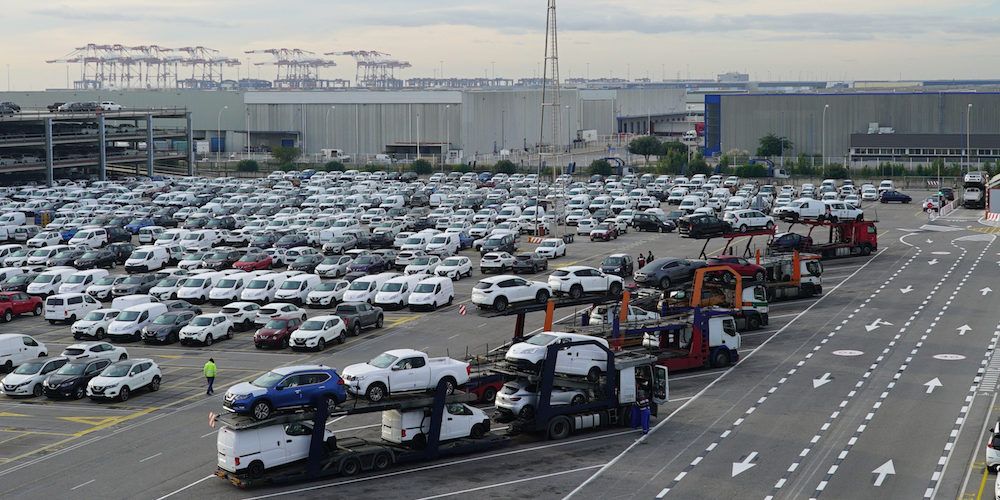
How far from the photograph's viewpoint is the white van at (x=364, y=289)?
5050cm

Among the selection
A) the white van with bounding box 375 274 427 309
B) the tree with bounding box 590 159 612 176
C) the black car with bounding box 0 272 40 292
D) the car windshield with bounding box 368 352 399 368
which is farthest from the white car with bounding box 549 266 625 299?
the tree with bounding box 590 159 612 176

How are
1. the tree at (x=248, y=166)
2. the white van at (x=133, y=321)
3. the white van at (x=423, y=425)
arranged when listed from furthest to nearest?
the tree at (x=248, y=166)
the white van at (x=133, y=321)
the white van at (x=423, y=425)

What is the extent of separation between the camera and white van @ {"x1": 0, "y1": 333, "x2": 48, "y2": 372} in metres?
40.1

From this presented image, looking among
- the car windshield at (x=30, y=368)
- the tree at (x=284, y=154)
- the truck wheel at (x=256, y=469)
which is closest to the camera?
the truck wheel at (x=256, y=469)

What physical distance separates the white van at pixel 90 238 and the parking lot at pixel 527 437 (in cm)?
1873

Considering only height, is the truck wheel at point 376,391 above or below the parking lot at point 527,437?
above

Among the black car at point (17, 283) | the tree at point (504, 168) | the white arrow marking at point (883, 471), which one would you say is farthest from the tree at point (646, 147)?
the white arrow marking at point (883, 471)

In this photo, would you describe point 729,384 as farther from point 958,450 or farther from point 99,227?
point 99,227

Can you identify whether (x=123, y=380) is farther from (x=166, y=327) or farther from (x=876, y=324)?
(x=876, y=324)

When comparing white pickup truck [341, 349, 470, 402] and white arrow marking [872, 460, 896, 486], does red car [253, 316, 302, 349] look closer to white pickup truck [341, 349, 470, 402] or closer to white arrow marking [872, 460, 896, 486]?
→ white pickup truck [341, 349, 470, 402]

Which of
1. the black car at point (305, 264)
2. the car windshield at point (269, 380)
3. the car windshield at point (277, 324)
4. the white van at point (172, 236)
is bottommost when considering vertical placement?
the car windshield at point (277, 324)

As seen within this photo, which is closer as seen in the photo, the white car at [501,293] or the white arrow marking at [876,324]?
the white arrow marking at [876,324]

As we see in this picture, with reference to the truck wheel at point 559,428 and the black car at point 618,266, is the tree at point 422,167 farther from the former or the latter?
the truck wheel at point 559,428

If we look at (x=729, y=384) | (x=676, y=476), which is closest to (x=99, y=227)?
(x=729, y=384)
